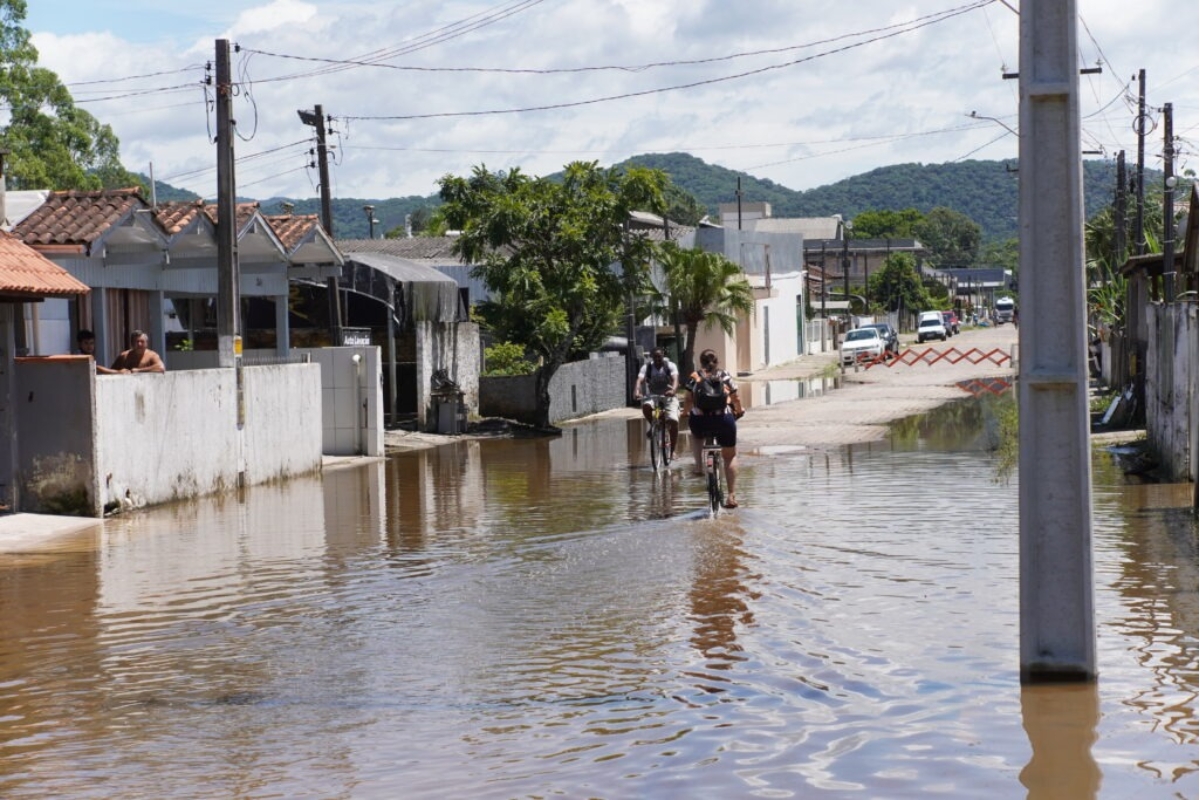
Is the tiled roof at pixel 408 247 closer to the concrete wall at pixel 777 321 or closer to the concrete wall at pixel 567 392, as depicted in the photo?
the concrete wall at pixel 567 392


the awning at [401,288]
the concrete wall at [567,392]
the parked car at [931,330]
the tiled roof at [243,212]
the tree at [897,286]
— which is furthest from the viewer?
the tree at [897,286]

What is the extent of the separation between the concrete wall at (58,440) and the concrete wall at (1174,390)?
39.6 ft

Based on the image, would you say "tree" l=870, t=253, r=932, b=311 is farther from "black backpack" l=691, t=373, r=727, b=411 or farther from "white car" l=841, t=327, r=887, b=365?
"black backpack" l=691, t=373, r=727, b=411

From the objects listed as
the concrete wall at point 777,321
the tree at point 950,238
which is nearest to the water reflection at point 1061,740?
the concrete wall at point 777,321

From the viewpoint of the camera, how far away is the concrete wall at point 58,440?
18.5m

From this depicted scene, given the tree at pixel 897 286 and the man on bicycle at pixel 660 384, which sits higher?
the tree at pixel 897 286

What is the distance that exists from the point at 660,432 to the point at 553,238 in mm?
11469

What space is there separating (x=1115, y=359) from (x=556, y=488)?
63.4ft

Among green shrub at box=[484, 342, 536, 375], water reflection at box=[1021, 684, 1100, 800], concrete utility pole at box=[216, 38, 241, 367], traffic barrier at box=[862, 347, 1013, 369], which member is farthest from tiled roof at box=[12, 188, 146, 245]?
traffic barrier at box=[862, 347, 1013, 369]

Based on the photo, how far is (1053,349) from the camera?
334 inches

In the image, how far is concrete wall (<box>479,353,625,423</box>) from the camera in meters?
36.5

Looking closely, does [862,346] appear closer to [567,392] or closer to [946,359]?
[946,359]

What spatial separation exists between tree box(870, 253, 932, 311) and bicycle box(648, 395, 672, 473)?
9360cm

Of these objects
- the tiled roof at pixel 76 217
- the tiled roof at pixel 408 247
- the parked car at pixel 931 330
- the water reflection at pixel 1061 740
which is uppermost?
the tiled roof at pixel 408 247
